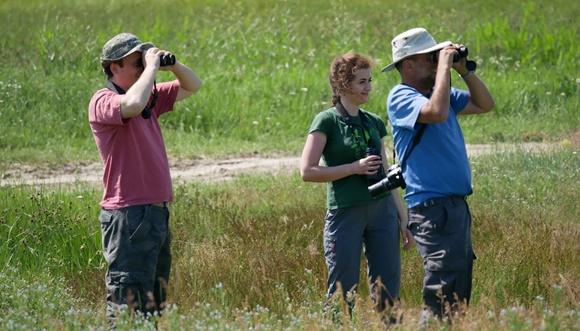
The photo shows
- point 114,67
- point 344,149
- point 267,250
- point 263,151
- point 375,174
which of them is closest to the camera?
point 114,67

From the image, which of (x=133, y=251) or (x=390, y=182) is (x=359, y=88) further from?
(x=133, y=251)

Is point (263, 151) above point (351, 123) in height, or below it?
below

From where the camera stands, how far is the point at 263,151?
1365 cm

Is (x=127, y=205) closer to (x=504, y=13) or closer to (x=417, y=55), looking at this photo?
(x=417, y=55)

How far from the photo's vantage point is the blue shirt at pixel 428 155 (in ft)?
18.0

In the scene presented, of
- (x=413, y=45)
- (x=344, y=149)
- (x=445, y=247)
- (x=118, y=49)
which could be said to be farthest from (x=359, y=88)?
(x=118, y=49)

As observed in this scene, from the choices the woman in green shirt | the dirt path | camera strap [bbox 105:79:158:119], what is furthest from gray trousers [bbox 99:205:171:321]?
the dirt path

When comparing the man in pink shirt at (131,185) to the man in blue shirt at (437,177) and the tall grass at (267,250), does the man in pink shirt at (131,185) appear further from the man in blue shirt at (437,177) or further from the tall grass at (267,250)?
the man in blue shirt at (437,177)

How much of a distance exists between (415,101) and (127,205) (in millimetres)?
1592

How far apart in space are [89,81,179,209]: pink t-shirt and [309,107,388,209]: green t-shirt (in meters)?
0.93

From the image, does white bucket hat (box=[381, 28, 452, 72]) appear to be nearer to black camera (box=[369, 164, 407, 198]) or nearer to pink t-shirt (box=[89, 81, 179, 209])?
black camera (box=[369, 164, 407, 198])

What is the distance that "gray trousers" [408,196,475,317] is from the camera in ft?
17.9

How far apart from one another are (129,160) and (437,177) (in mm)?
1607

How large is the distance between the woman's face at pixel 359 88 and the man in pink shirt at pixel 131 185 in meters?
1.08
